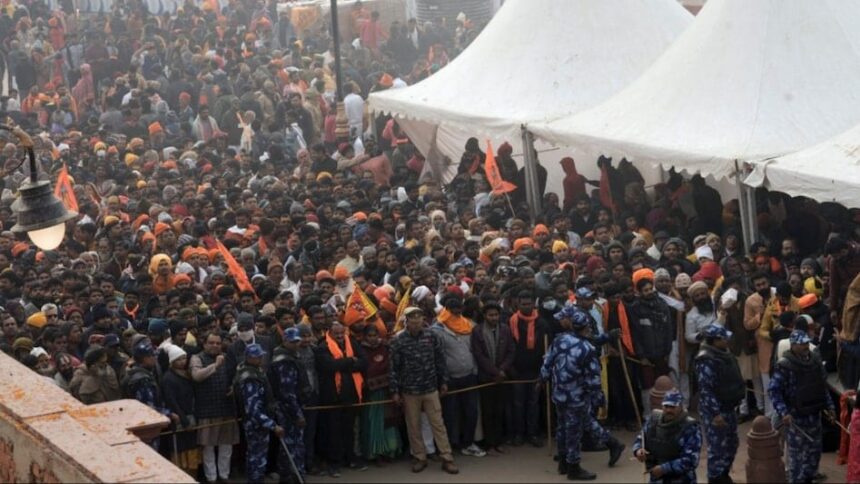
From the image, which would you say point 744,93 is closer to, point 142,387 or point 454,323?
point 454,323

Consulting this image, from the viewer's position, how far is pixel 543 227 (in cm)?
1603

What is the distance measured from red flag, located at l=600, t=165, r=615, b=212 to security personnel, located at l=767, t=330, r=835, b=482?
6.73 meters

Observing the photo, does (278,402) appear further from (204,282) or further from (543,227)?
(543,227)

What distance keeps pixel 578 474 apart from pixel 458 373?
128 cm

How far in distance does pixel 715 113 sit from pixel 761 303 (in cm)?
352

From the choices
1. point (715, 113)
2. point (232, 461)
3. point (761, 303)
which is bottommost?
point (232, 461)

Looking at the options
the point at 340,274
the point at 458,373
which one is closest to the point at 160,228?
the point at 340,274

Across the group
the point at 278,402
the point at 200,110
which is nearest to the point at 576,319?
the point at 278,402

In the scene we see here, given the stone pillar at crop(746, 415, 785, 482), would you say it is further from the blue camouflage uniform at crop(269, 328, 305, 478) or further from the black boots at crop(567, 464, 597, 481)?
the blue camouflage uniform at crop(269, 328, 305, 478)

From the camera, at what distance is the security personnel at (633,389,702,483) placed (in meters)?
9.91

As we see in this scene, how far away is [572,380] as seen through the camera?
11.8m

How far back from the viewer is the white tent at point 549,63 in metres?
18.5

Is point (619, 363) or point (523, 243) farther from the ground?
point (523, 243)

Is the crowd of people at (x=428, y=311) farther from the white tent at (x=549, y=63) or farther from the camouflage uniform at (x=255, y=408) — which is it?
the white tent at (x=549, y=63)
